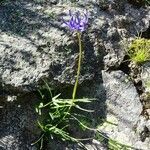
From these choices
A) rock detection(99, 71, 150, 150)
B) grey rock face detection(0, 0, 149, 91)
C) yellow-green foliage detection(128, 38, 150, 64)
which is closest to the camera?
grey rock face detection(0, 0, 149, 91)

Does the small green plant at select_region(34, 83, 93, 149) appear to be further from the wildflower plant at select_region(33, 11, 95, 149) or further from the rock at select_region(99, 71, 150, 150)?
the rock at select_region(99, 71, 150, 150)

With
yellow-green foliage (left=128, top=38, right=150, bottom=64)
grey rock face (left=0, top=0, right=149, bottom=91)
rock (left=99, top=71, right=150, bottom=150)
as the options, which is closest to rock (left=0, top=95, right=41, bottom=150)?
grey rock face (left=0, top=0, right=149, bottom=91)

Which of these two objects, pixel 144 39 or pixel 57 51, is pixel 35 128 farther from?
pixel 144 39

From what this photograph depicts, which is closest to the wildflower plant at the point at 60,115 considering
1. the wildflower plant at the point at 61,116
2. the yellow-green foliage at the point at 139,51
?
the wildflower plant at the point at 61,116

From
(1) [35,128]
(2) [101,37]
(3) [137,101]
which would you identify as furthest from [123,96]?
(1) [35,128]

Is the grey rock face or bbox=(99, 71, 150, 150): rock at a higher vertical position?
the grey rock face

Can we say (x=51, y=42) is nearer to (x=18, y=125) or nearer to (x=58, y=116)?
(x=58, y=116)
